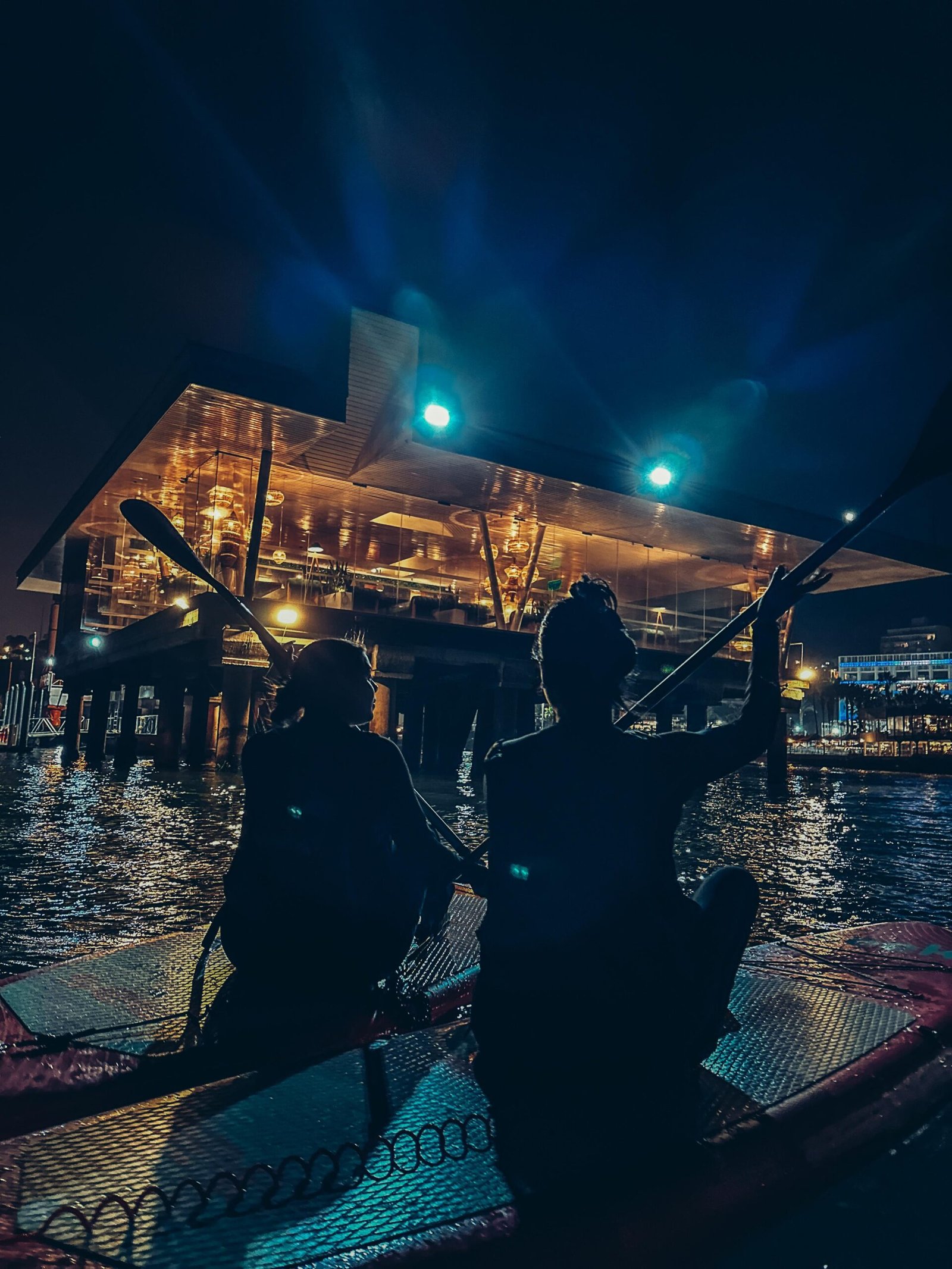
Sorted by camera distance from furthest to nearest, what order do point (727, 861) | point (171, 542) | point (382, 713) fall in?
point (382, 713)
point (727, 861)
point (171, 542)

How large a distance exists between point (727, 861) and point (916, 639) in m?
160

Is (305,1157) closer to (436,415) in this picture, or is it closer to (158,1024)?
(158,1024)

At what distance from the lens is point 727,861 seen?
838cm

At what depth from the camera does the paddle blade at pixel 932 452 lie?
3020 millimetres

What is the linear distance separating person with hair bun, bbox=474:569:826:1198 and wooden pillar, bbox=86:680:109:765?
89.6ft

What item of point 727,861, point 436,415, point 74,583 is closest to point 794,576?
point 727,861

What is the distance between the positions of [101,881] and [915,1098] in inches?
255

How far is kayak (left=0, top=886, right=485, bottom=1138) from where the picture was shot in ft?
7.30

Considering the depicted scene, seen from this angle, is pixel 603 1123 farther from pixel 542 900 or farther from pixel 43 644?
pixel 43 644

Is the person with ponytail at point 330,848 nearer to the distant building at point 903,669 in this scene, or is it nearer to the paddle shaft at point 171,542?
the paddle shaft at point 171,542

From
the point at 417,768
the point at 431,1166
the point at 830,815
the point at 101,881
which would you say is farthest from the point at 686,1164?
the point at 417,768

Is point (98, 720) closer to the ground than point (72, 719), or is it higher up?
higher up

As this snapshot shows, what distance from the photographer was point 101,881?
669 centimetres

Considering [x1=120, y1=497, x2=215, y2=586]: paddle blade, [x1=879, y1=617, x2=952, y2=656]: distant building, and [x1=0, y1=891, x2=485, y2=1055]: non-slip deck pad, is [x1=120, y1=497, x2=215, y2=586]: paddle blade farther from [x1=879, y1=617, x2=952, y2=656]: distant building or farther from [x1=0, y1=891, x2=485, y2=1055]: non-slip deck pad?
[x1=879, y1=617, x2=952, y2=656]: distant building
